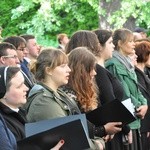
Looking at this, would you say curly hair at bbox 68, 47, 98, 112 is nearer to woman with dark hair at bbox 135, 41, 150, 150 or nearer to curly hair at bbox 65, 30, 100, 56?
curly hair at bbox 65, 30, 100, 56

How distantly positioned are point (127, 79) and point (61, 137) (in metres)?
3.59

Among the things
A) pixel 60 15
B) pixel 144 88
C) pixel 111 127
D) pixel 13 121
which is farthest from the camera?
pixel 60 15

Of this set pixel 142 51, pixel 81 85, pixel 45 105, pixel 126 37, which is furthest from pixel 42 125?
pixel 142 51

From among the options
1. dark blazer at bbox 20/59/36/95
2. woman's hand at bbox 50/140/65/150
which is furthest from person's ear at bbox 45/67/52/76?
dark blazer at bbox 20/59/36/95

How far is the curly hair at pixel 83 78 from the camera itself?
6910 mm

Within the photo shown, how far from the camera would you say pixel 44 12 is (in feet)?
70.4

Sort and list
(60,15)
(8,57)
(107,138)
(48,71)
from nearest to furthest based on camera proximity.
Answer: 1. (48,71)
2. (107,138)
3. (8,57)
4. (60,15)

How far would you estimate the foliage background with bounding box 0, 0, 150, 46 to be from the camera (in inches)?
781

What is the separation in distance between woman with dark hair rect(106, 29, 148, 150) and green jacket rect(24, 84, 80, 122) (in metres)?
2.32

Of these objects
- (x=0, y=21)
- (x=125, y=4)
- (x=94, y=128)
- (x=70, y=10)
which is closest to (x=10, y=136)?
(x=94, y=128)

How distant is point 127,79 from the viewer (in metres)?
8.77

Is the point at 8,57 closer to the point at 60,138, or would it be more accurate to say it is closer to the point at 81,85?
the point at 81,85

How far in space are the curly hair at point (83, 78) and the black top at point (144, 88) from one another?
99.6 inches

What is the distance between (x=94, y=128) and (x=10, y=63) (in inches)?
56.8
